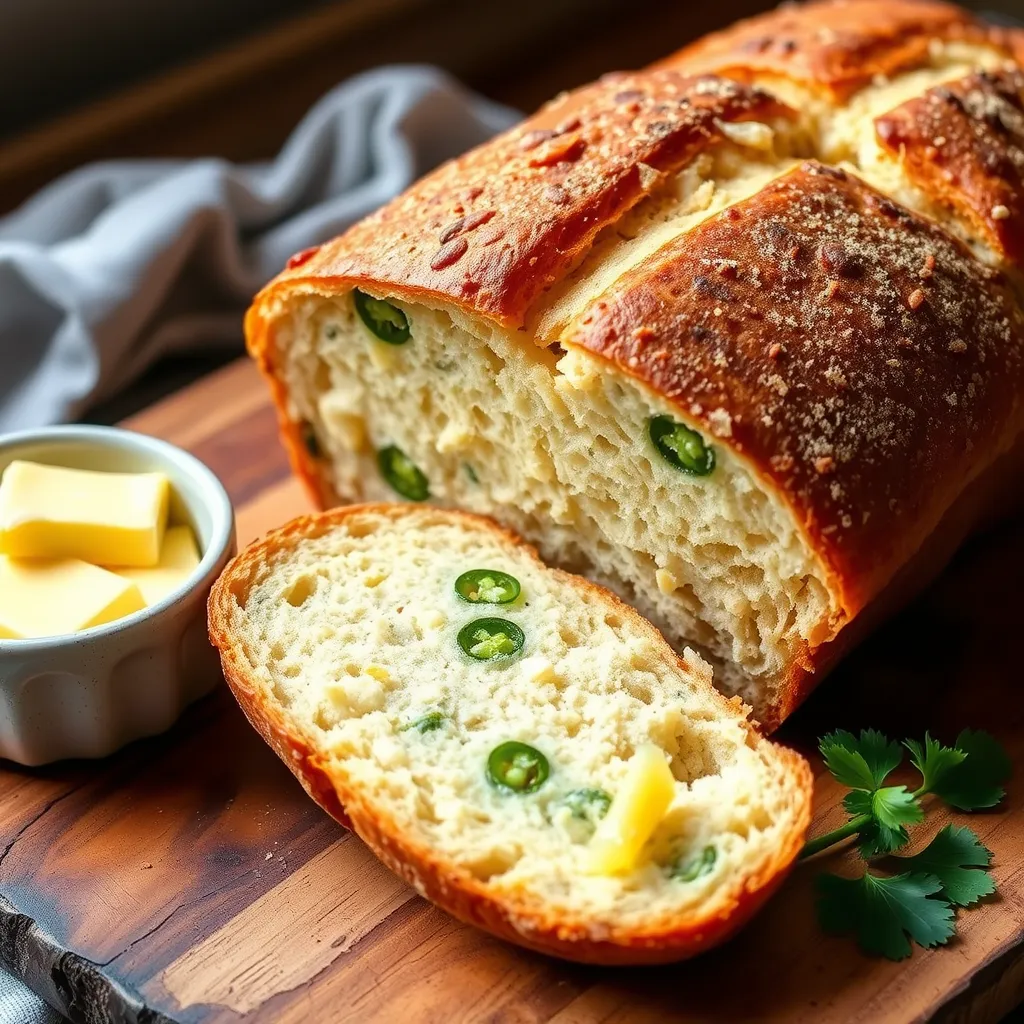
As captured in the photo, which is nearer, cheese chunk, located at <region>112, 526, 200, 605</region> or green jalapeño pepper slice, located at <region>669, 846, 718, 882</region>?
green jalapeño pepper slice, located at <region>669, 846, 718, 882</region>

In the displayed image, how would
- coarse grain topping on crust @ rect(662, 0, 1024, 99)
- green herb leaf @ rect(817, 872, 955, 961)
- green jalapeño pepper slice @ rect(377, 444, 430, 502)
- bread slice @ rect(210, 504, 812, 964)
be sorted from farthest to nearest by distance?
1. coarse grain topping on crust @ rect(662, 0, 1024, 99)
2. green jalapeño pepper slice @ rect(377, 444, 430, 502)
3. green herb leaf @ rect(817, 872, 955, 961)
4. bread slice @ rect(210, 504, 812, 964)

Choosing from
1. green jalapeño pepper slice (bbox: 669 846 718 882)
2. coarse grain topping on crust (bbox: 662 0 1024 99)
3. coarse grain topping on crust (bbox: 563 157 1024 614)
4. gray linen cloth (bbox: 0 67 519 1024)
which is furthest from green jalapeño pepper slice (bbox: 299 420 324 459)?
green jalapeño pepper slice (bbox: 669 846 718 882)

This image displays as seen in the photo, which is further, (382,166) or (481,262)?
(382,166)

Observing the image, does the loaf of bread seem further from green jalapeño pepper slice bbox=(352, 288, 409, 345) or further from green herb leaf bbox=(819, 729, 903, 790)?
green herb leaf bbox=(819, 729, 903, 790)

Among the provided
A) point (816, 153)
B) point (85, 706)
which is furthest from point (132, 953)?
point (816, 153)

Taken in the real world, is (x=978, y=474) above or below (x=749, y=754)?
above

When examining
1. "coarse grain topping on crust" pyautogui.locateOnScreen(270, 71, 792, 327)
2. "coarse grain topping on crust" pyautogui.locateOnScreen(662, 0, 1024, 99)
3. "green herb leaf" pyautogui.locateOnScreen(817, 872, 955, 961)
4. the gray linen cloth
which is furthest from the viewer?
the gray linen cloth

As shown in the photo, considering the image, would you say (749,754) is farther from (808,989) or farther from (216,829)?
(216,829)

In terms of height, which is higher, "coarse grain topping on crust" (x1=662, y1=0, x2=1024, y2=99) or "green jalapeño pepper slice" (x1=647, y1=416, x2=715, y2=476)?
"coarse grain topping on crust" (x1=662, y1=0, x2=1024, y2=99)
